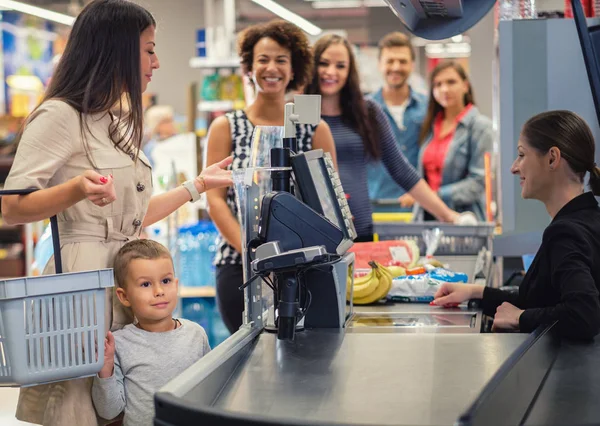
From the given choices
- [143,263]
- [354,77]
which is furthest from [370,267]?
[354,77]

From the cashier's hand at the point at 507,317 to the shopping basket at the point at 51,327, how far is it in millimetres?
1111

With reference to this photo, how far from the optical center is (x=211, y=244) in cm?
708

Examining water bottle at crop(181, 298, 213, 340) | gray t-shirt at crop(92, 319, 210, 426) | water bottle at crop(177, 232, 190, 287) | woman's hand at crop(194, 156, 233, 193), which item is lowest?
water bottle at crop(181, 298, 213, 340)

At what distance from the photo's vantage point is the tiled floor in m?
5.34

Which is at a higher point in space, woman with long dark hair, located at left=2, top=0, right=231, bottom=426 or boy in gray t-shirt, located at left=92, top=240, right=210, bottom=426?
woman with long dark hair, located at left=2, top=0, right=231, bottom=426

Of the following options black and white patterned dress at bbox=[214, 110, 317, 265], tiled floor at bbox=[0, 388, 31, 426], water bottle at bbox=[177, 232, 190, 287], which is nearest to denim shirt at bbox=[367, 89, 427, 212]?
water bottle at bbox=[177, 232, 190, 287]

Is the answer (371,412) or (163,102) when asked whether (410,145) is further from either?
(163,102)

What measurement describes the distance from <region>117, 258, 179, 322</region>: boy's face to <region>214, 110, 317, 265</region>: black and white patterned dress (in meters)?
Answer: 1.22

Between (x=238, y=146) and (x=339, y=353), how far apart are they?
5.67 ft

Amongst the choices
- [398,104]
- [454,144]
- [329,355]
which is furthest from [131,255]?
[398,104]

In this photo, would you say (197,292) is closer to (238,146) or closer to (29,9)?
(238,146)

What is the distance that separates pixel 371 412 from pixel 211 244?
5375 mm

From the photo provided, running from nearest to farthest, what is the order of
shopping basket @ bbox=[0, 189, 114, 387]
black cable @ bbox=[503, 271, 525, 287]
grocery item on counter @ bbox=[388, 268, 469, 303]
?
shopping basket @ bbox=[0, 189, 114, 387]
grocery item on counter @ bbox=[388, 268, 469, 303]
black cable @ bbox=[503, 271, 525, 287]

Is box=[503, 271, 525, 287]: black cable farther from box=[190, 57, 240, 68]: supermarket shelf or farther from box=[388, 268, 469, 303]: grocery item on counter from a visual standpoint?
box=[190, 57, 240, 68]: supermarket shelf
